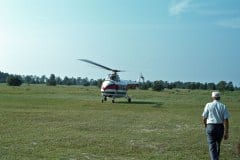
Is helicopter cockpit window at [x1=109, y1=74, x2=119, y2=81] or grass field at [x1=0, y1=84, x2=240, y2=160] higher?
helicopter cockpit window at [x1=109, y1=74, x2=119, y2=81]

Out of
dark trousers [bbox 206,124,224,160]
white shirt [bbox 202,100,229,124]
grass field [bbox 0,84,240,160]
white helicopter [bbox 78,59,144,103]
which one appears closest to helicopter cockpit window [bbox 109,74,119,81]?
white helicopter [bbox 78,59,144,103]

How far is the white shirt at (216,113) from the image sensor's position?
47.3 ft

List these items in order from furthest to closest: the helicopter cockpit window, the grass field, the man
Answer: the helicopter cockpit window
the grass field
the man

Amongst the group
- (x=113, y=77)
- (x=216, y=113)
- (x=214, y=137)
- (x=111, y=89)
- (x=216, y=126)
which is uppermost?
(x=113, y=77)

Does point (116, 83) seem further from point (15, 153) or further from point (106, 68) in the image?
point (15, 153)

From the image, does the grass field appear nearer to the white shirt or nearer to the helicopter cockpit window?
the white shirt

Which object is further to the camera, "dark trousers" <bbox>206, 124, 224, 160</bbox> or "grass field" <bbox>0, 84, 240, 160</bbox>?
"grass field" <bbox>0, 84, 240, 160</bbox>

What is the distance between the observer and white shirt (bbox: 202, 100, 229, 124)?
14.4 meters

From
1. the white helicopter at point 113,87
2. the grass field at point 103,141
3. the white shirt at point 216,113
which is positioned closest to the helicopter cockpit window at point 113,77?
the white helicopter at point 113,87

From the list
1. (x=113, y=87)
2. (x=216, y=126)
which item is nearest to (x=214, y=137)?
(x=216, y=126)

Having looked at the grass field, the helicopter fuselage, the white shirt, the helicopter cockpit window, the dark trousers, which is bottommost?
the grass field

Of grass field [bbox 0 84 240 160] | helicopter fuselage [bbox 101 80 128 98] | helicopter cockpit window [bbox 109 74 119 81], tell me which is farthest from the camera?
helicopter cockpit window [bbox 109 74 119 81]

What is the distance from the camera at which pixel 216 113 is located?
14445 millimetres

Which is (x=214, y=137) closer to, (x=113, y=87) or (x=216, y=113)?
(x=216, y=113)
